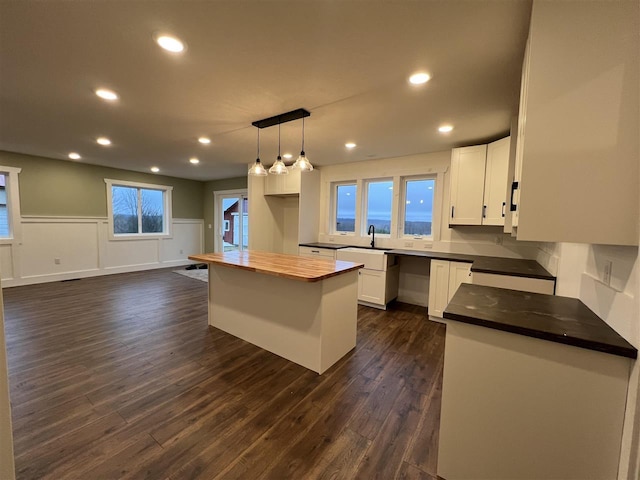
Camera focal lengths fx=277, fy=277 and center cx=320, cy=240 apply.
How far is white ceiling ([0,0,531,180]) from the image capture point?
147 cm

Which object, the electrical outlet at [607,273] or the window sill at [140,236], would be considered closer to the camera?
the electrical outlet at [607,273]

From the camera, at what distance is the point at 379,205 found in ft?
16.0

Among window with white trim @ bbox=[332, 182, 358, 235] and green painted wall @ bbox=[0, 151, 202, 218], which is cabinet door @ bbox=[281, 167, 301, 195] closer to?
window with white trim @ bbox=[332, 182, 358, 235]

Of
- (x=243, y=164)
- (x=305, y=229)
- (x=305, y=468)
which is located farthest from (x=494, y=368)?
(x=243, y=164)

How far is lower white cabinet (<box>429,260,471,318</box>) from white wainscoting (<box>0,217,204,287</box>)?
21.6 ft

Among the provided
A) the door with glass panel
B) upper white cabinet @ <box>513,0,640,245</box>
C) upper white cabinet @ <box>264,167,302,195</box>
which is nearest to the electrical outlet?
upper white cabinet @ <box>513,0,640,245</box>

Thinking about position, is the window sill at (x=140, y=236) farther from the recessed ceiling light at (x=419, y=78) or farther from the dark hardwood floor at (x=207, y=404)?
the recessed ceiling light at (x=419, y=78)

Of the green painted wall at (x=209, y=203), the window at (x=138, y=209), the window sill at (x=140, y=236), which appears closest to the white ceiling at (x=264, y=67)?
the window at (x=138, y=209)

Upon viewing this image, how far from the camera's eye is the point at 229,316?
10.7 feet

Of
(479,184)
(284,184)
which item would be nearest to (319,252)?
(284,184)

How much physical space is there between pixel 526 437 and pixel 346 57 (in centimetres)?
232

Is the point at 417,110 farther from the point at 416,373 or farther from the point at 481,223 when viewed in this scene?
the point at 416,373

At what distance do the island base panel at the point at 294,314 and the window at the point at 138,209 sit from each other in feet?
15.7

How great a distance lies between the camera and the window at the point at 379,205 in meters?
4.76
